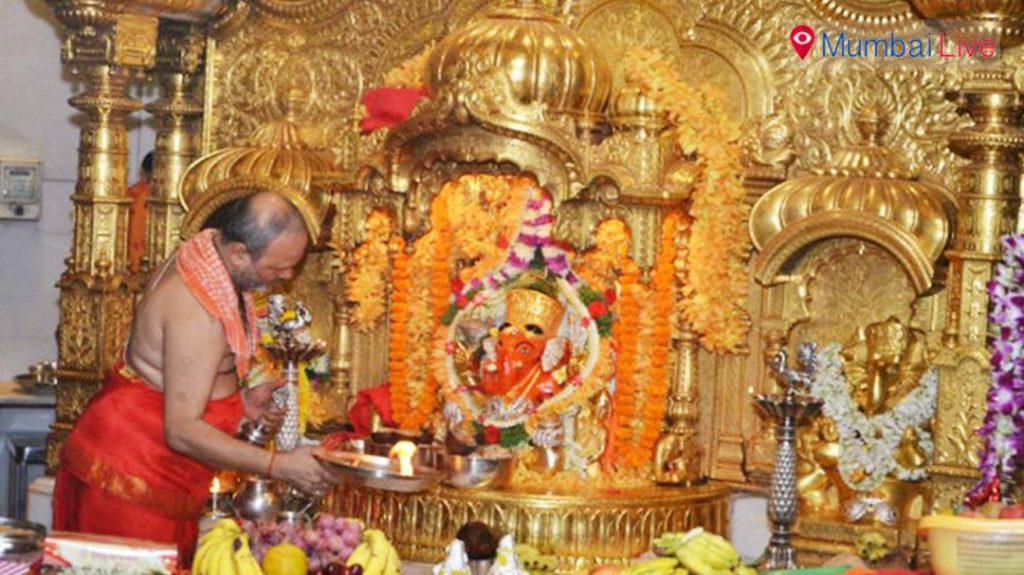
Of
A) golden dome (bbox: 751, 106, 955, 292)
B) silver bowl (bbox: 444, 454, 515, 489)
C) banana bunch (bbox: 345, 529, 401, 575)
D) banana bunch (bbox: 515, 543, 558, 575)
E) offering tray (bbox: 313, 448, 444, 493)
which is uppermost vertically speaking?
golden dome (bbox: 751, 106, 955, 292)

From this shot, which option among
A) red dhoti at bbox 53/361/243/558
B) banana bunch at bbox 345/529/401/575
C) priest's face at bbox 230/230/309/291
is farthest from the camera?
red dhoti at bbox 53/361/243/558

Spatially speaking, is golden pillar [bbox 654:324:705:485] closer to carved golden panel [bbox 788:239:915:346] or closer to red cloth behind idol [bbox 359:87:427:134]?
carved golden panel [bbox 788:239:915:346]

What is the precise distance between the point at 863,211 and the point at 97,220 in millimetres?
3678

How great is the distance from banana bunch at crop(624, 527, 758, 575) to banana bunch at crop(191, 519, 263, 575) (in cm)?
97

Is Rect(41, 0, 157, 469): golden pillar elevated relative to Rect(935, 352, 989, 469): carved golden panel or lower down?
elevated

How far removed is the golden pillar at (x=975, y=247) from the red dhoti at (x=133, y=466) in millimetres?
2682

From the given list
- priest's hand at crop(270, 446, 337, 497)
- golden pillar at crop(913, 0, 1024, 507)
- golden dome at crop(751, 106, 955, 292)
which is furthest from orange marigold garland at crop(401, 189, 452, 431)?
priest's hand at crop(270, 446, 337, 497)

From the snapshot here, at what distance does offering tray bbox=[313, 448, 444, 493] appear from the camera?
24.0 feet

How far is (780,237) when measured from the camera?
9477mm

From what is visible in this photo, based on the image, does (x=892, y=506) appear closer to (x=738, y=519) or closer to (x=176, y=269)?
(x=738, y=519)

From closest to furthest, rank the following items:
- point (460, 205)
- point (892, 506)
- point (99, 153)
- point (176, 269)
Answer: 1. point (176, 269)
2. point (892, 506)
3. point (460, 205)
4. point (99, 153)

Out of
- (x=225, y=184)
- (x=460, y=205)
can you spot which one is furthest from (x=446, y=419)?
(x=225, y=184)

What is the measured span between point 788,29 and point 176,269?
3396 millimetres

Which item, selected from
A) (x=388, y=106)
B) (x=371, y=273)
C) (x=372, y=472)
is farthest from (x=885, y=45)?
(x=372, y=472)
